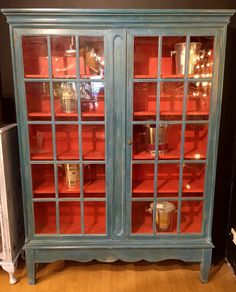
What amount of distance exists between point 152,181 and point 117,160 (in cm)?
33

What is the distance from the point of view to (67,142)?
6.24 ft

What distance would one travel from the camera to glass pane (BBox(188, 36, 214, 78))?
5.68 feet

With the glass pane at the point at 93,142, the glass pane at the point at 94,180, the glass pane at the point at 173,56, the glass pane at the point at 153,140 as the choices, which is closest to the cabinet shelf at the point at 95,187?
the glass pane at the point at 94,180

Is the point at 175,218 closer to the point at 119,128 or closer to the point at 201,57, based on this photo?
the point at 119,128

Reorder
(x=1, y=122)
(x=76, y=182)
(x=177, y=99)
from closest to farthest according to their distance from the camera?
1. (x=177, y=99)
2. (x=76, y=182)
3. (x=1, y=122)

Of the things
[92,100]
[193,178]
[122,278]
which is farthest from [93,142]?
[122,278]

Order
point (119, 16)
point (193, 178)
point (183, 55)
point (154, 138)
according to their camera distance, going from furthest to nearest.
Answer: point (193, 178) < point (154, 138) < point (183, 55) < point (119, 16)

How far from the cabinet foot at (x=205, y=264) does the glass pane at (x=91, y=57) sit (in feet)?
4.51

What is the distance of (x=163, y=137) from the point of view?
6.17 feet

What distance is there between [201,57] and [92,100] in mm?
745

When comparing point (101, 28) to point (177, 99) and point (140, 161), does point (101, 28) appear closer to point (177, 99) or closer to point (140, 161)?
point (177, 99)

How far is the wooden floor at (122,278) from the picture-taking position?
1.93m

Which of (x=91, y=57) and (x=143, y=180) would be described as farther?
(x=143, y=180)


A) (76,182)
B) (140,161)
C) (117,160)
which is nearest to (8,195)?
(76,182)
